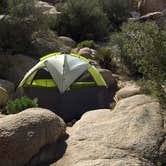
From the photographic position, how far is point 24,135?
283 inches

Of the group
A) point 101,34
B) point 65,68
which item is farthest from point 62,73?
point 101,34

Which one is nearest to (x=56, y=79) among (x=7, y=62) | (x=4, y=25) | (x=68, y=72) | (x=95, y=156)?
(x=68, y=72)

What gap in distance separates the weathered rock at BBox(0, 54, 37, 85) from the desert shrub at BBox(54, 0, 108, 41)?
7.93 meters

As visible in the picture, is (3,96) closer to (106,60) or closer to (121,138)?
(106,60)

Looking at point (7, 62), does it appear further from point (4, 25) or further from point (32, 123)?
point (32, 123)

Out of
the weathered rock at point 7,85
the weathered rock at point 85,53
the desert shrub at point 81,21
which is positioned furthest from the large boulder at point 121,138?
the desert shrub at point 81,21

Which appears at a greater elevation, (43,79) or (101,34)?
(43,79)

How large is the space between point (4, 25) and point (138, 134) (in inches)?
479

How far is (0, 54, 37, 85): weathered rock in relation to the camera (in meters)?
17.1

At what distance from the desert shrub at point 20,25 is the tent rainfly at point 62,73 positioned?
14.6ft

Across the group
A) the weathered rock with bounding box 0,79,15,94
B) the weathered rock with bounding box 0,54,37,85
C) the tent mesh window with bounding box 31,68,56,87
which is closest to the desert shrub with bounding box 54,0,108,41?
the weathered rock with bounding box 0,54,37,85

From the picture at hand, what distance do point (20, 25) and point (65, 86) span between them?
5.96m

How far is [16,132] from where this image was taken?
7184 millimetres

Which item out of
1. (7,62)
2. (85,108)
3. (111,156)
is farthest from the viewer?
(7,62)
